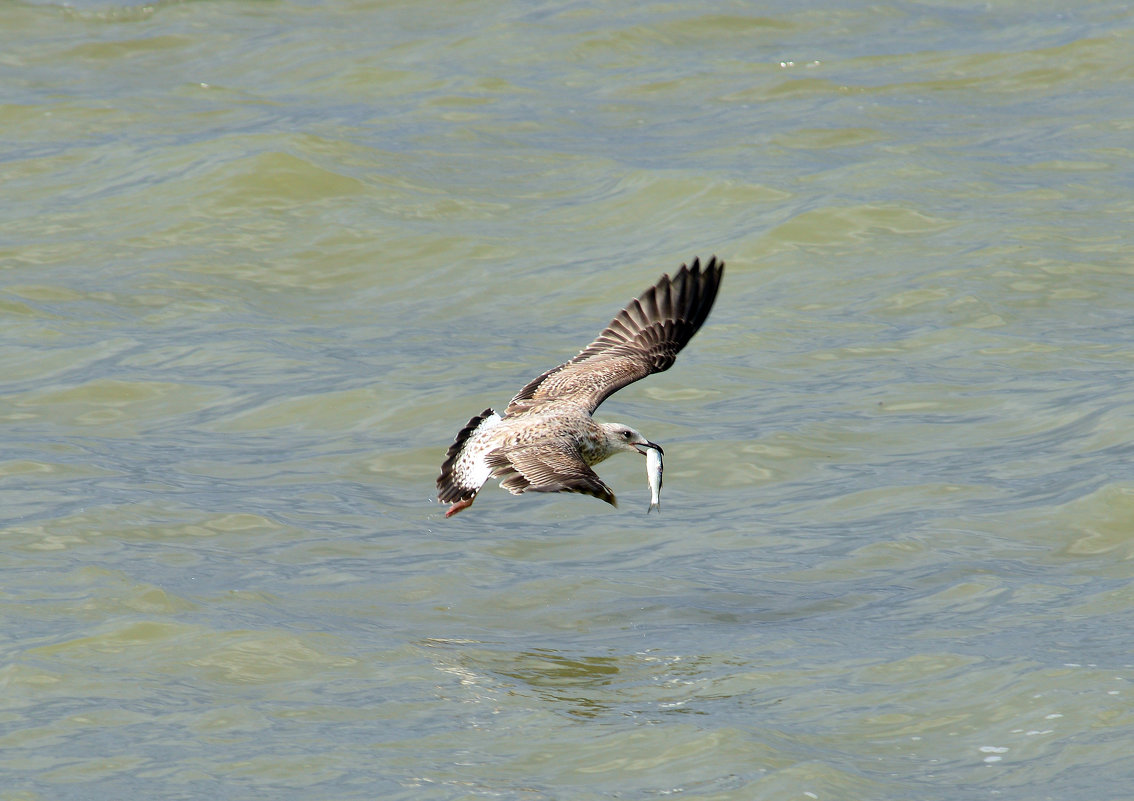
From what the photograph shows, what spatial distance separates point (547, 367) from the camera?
43.5ft

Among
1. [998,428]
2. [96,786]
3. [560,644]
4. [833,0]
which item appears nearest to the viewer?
[96,786]

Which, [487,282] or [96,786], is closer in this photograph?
[96,786]

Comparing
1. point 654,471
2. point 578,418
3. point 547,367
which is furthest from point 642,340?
point 547,367

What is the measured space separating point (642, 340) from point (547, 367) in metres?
2.59

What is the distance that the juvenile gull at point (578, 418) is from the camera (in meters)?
8.13

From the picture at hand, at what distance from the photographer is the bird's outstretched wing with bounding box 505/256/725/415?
10.1 m

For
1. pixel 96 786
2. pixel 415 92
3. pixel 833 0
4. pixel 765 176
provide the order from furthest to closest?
pixel 833 0 → pixel 415 92 → pixel 765 176 → pixel 96 786

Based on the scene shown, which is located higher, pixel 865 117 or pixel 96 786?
pixel 865 117

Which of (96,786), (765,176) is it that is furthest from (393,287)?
(96,786)

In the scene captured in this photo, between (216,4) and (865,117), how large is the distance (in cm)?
897

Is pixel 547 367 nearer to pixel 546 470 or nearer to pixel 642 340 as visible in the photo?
pixel 642 340

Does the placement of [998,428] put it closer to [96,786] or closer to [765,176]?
[765,176]

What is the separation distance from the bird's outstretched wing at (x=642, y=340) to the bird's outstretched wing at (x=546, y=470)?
1.22m

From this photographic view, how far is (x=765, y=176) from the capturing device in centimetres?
1677
